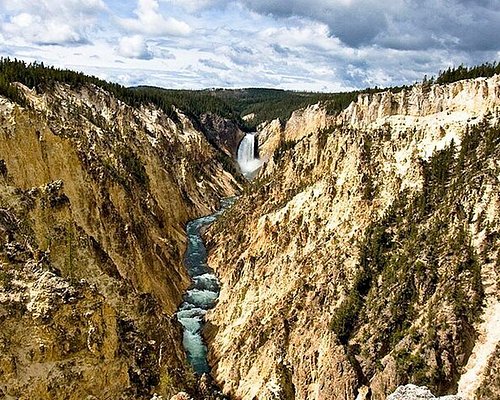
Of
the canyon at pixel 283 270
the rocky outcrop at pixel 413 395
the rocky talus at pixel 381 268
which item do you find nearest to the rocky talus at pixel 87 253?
the canyon at pixel 283 270

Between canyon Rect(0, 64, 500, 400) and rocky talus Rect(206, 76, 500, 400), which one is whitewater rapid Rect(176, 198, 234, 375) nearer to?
canyon Rect(0, 64, 500, 400)

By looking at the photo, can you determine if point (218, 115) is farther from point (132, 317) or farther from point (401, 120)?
point (132, 317)

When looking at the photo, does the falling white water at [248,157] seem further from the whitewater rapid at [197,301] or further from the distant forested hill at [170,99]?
the whitewater rapid at [197,301]

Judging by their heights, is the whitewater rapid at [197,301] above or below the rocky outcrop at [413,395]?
below

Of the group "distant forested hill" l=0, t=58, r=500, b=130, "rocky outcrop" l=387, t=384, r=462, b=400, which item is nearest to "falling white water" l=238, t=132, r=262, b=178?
"distant forested hill" l=0, t=58, r=500, b=130

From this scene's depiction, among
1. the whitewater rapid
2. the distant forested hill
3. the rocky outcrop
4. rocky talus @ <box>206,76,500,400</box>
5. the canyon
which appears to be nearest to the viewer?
the rocky outcrop

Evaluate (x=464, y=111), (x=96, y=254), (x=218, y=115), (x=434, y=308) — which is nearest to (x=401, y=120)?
(x=464, y=111)
